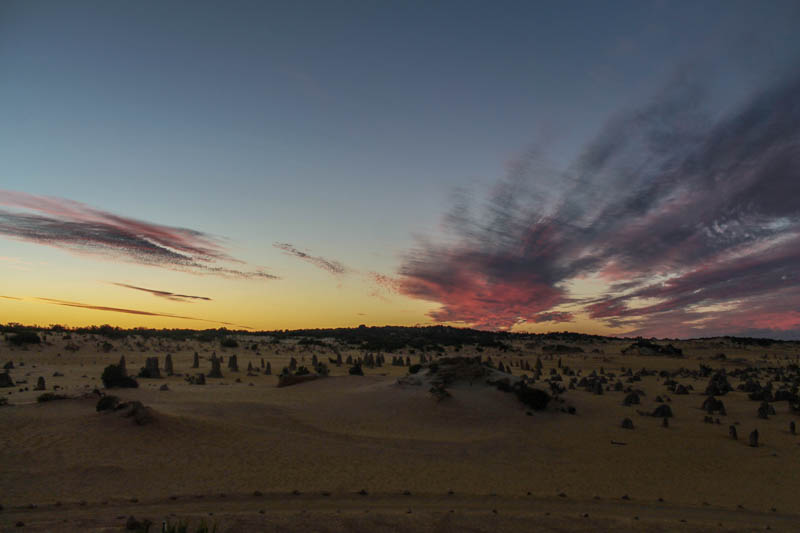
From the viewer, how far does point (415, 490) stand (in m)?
12.5

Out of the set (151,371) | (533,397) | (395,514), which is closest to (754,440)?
(533,397)

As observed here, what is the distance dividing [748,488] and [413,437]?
11368 millimetres

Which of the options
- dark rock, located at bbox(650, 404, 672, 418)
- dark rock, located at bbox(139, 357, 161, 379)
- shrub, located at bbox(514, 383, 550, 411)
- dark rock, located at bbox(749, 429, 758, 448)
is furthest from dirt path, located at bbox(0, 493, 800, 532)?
dark rock, located at bbox(139, 357, 161, 379)

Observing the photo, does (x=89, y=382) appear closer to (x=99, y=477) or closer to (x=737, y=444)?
(x=99, y=477)

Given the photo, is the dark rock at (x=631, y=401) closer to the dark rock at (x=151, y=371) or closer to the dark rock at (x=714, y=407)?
the dark rock at (x=714, y=407)

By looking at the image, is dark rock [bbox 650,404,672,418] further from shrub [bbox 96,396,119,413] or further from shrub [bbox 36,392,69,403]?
shrub [bbox 36,392,69,403]

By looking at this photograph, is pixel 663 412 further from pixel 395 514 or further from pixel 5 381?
pixel 5 381

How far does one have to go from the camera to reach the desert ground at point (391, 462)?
10625 millimetres

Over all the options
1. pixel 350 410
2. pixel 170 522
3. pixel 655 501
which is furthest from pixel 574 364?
pixel 170 522

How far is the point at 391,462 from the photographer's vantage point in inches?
587

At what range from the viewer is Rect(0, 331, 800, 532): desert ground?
34.9ft

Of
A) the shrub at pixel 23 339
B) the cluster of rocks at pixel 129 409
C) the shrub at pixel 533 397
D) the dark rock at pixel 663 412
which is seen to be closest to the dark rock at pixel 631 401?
the dark rock at pixel 663 412

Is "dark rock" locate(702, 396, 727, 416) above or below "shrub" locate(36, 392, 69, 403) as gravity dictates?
above

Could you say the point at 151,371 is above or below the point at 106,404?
below
